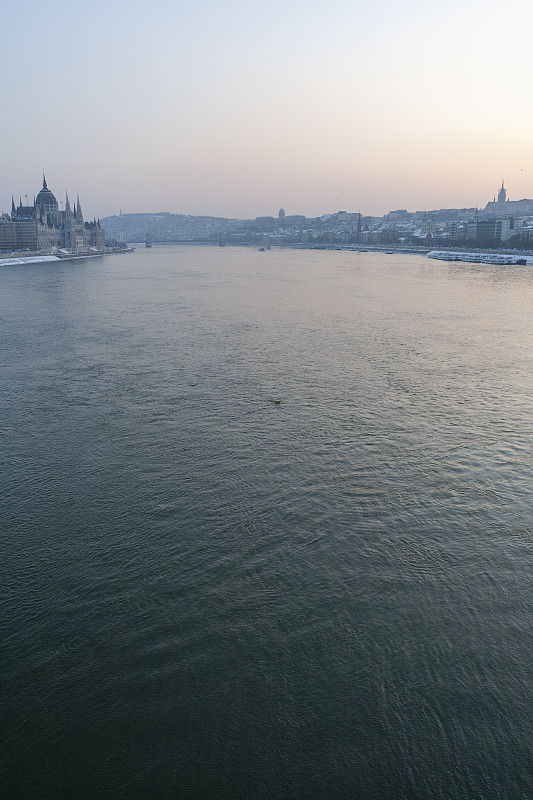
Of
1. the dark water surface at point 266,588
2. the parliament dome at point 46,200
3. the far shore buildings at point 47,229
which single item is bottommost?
the dark water surface at point 266,588

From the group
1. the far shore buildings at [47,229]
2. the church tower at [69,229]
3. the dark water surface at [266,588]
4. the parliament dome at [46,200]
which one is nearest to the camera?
the dark water surface at [266,588]

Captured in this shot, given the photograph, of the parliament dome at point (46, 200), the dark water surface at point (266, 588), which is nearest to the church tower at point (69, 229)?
the parliament dome at point (46, 200)

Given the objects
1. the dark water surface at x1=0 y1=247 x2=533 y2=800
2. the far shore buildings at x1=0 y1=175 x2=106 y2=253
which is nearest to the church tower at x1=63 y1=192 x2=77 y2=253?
the far shore buildings at x1=0 y1=175 x2=106 y2=253

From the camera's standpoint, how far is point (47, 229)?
14988 cm

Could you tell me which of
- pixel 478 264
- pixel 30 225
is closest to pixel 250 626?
pixel 478 264

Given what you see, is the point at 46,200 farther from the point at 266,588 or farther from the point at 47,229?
the point at 266,588

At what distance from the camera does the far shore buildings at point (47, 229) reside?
138375 mm

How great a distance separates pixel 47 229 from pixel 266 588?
159 meters

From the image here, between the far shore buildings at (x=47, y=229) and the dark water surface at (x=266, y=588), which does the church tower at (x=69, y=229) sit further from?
the dark water surface at (x=266, y=588)

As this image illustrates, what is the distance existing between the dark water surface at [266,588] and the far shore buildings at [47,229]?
131 meters

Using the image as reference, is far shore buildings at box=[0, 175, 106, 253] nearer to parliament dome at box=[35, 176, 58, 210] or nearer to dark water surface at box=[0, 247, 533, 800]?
parliament dome at box=[35, 176, 58, 210]

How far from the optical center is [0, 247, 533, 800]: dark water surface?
7.48 meters

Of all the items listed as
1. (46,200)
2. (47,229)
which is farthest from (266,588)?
(46,200)

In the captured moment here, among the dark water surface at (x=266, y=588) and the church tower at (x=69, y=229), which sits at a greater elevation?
the church tower at (x=69, y=229)
